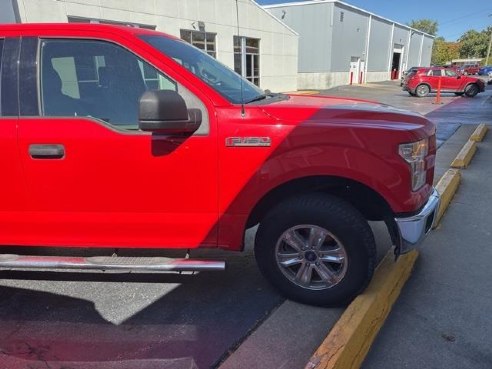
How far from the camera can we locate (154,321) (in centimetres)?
295

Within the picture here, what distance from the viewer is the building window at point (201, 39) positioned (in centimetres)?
1878

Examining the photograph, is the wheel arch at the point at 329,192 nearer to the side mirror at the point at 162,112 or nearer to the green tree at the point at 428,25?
the side mirror at the point at 162,112

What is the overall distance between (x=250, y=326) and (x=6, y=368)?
1.54 m

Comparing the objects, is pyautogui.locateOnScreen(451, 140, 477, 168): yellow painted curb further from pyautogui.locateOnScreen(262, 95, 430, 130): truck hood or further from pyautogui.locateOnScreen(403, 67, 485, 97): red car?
pyautogui.locateOnScreen(403, 67, 485, 97): red car

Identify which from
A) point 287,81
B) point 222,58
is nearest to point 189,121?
point 222,58

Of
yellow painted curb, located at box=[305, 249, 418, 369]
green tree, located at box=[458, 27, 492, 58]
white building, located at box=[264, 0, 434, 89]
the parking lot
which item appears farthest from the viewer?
green tree, located at box=[458, 27, 492, 58]

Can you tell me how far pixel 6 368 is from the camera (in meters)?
2.48

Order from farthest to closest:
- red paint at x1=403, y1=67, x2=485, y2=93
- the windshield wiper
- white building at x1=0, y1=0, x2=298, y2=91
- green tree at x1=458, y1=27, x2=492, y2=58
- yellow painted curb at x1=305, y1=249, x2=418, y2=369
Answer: green tree at x1=458, y1=27, x2=492, y2=58
red paint at x1=403, y1=67, x2=485, y2=93
white building at x1=0, y1=0, x2=298, y2=91
the windshield wiper
yellow painted curb at x1=305, y1=249, x2=418, y2=369

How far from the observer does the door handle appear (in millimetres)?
2805

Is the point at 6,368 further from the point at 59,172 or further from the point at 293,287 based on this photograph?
the point at 293,287

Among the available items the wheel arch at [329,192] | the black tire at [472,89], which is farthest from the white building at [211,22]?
the black tire at [472,89]

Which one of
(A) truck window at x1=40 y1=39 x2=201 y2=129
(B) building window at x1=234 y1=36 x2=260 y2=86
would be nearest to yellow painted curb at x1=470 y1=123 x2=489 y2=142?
(A) truck window at x1=40 y1=39 x2=201 y2=129

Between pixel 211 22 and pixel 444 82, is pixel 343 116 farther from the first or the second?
pixel 444 82

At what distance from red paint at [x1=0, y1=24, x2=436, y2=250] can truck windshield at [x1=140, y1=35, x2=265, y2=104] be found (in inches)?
5.9
